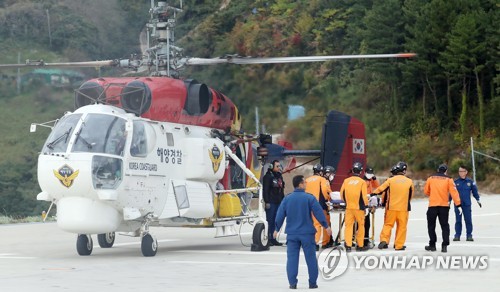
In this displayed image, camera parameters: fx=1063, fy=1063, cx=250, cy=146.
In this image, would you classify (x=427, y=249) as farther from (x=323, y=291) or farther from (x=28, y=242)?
(x=28, y=242)

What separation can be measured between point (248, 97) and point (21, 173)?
1126 centimetres

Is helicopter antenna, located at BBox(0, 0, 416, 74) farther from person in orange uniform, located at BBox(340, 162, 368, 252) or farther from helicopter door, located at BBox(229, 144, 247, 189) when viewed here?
person in orange uniform, located at BBox(340, 162, 368, 252)

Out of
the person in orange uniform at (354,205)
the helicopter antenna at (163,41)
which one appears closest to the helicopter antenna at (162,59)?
the helicopter antenna at (163,41)

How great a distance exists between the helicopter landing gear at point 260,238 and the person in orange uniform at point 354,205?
1.82m

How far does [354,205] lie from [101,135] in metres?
4.66

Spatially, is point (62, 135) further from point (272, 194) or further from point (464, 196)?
point (464, 196)

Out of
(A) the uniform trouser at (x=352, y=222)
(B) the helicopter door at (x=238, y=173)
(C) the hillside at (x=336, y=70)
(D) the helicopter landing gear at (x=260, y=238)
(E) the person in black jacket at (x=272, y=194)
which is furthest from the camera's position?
(C) the hillside at (x=336, y=70)

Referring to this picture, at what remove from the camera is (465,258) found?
1736 cm

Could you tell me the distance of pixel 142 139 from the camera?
1931cm

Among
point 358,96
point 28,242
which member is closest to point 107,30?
point 358,96

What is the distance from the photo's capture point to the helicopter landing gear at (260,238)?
66.2 feet

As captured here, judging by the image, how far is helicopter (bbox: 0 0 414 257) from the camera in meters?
18.4

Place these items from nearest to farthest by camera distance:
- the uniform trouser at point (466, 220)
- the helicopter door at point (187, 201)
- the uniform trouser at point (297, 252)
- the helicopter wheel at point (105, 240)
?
1. the uniform trouser at point (297, 252)
2. the helicopter door at point (187, 201)
3. the uniform trouser at point (466, 220)
4. the helicopter wheel at point (105, 240)

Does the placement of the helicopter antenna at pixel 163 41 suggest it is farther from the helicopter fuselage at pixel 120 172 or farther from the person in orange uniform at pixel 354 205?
the person in orange uniform at pixel 354 205
